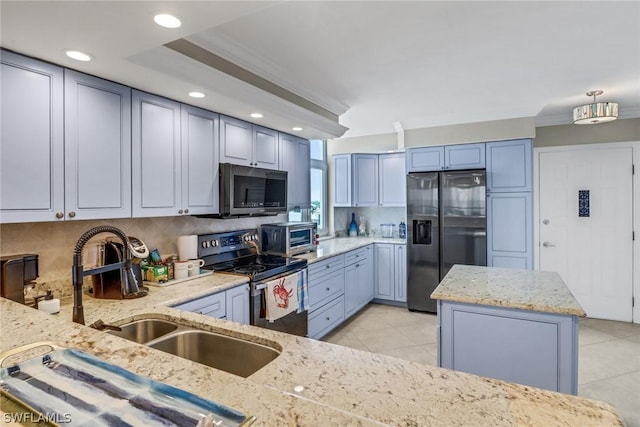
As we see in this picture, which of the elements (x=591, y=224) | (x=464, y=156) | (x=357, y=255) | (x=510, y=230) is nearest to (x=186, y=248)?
(x=357, y=255)

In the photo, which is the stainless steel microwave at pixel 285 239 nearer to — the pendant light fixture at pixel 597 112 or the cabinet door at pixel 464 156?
the cabinet door at pixel 464 156

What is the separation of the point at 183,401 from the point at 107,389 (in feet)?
0.71

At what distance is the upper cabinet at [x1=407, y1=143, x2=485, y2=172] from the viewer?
13.8ft

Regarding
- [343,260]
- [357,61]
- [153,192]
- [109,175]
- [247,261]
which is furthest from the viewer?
[343,260]

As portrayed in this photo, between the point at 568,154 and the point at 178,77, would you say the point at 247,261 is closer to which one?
the point at 178,77

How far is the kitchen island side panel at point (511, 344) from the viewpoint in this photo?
174cm

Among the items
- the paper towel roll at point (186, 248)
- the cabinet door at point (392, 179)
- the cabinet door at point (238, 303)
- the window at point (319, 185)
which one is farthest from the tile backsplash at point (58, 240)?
the cabinet door at point (392, 179)

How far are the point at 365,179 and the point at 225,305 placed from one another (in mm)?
3192

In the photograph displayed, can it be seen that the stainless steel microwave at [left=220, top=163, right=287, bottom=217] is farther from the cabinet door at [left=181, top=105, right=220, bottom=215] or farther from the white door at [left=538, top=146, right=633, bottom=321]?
the white door at [left=538, top=146, right=633, bottom=321]

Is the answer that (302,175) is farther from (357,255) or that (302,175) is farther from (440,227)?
(440,227)

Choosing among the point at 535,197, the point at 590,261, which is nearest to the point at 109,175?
the point at 535,197

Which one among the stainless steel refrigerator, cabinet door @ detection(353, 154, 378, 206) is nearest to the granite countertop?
the stainless steel refrigerator

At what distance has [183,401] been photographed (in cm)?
77

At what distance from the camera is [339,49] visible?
2.37 m
